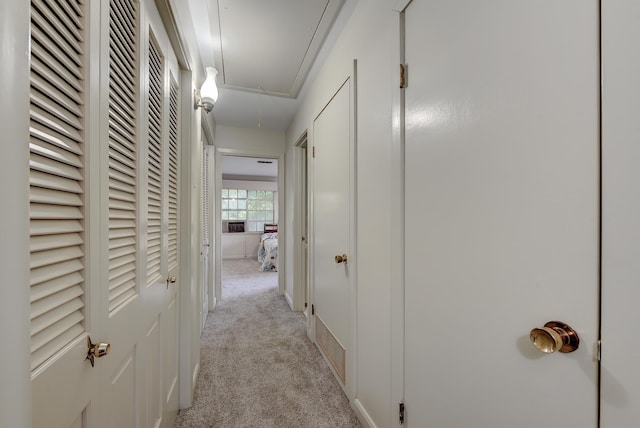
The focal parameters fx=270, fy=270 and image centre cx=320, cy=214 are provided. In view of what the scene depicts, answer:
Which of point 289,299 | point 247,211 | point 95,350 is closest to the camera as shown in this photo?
point 95,350

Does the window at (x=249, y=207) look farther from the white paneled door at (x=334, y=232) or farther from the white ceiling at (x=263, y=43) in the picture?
the white paneled door at (x=334, y=232)

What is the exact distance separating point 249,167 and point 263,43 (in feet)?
15.3

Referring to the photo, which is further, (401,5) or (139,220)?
(401,5)

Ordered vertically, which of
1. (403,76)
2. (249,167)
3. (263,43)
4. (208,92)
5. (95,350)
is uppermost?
(263,43)

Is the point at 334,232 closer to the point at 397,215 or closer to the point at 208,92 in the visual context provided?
the point at 397,215

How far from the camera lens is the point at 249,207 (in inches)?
286

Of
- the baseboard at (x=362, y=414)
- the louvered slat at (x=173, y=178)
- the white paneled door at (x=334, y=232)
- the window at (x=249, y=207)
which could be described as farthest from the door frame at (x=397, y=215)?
the window at (x=249, y=207)

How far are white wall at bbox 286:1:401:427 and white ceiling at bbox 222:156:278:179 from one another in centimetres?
398

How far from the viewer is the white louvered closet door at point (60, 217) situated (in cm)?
48

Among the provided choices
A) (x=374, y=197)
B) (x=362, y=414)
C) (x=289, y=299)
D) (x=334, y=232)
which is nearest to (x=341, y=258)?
(x=334, y=232)

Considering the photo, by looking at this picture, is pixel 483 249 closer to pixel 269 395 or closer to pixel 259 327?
pixel 269 395

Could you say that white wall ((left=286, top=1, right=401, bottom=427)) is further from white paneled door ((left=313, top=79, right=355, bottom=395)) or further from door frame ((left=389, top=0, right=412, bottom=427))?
white paneled door ((left=313, top=79, right=355, bottom=395))

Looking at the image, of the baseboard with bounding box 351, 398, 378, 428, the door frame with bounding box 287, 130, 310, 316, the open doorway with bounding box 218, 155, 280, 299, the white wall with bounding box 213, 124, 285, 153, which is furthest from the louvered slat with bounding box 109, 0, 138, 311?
the open doorway with bounding box 218, 155, 280, 299

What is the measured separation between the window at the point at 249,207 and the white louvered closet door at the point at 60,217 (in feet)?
21.8
